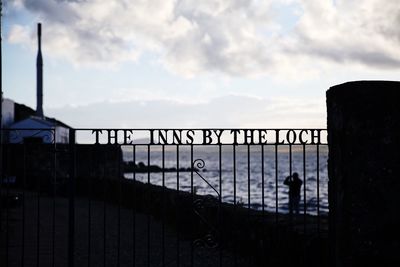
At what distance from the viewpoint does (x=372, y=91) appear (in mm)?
5484

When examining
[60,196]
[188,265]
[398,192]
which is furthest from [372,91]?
[60,196]

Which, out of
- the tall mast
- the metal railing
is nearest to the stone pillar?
the metal railing

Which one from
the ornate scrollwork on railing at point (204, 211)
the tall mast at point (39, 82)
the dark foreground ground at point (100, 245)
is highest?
the tall mast at point (39, 82)

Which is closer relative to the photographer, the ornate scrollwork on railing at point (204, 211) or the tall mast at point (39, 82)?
the ornate scrollwork on railing at point (204, 211)

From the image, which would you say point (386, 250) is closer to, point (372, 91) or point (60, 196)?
point (372, 91)

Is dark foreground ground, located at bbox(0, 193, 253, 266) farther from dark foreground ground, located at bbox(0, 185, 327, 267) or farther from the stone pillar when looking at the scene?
the stone pillar

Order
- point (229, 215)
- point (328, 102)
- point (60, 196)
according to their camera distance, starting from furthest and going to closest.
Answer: point (60, 196), point (229, 215), point (328, 102)

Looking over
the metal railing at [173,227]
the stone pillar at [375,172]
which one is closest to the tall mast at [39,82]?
the metal railing at [173,227]

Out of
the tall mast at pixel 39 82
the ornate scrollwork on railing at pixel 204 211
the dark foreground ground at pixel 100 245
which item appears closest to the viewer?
the ornate scrollwork on railing at pixel 204 211

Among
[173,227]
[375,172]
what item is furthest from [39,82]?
[375,172]

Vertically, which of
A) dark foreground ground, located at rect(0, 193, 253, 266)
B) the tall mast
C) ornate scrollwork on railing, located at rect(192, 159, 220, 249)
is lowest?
dark foreground ground, located at rect(0, 193, 253, 266)

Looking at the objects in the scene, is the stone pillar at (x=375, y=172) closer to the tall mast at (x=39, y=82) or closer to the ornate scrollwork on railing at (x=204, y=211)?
the ornate scrollwork on railing at (x=204, y=211)

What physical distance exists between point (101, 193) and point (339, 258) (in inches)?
656

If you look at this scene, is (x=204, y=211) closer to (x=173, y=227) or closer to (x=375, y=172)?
(x=173, y=227)
